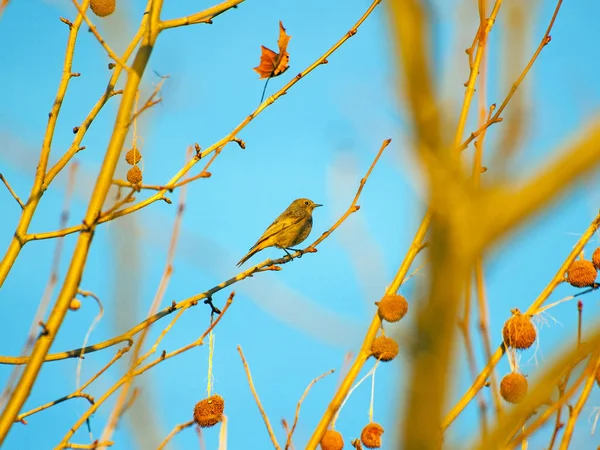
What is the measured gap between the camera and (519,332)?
3721mm

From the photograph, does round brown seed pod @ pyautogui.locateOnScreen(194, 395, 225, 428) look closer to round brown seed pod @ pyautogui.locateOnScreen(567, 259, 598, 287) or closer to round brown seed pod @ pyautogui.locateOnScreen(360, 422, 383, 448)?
round brown seed pod @ pyautogui.locateOnScreen(360, 422, 383, 448)

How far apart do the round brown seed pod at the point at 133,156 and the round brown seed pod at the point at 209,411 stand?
158 cm

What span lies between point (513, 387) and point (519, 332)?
270 mm

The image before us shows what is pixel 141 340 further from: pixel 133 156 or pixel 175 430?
pixel 133 156

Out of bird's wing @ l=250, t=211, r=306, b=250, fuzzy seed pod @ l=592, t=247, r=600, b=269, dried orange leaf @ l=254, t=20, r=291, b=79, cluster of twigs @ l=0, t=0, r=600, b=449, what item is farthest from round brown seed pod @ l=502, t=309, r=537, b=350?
bird's wing @ l=250, t=211, r=306, b=250

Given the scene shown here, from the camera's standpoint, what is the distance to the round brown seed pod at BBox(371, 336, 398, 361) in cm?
369

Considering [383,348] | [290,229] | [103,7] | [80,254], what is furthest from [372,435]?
[290,229]

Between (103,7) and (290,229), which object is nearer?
(103,7)

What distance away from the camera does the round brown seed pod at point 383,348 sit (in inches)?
145

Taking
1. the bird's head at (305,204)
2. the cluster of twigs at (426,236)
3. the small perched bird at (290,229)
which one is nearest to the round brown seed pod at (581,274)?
the cluster of twigs at (426,236)

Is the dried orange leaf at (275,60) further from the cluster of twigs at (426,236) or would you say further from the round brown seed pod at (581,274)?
the round brown seed pod at (581,274)

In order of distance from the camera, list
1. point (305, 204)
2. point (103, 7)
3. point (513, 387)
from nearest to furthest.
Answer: point (513, 387)
point (103, 7)
point (305, 204)

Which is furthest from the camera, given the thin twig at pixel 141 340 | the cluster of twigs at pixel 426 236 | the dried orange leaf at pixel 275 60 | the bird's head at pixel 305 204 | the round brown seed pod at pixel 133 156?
the bird's head at pixel 305 204

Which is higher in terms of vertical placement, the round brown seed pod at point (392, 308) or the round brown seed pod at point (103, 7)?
the round brown seed pod at point (103, 7)
